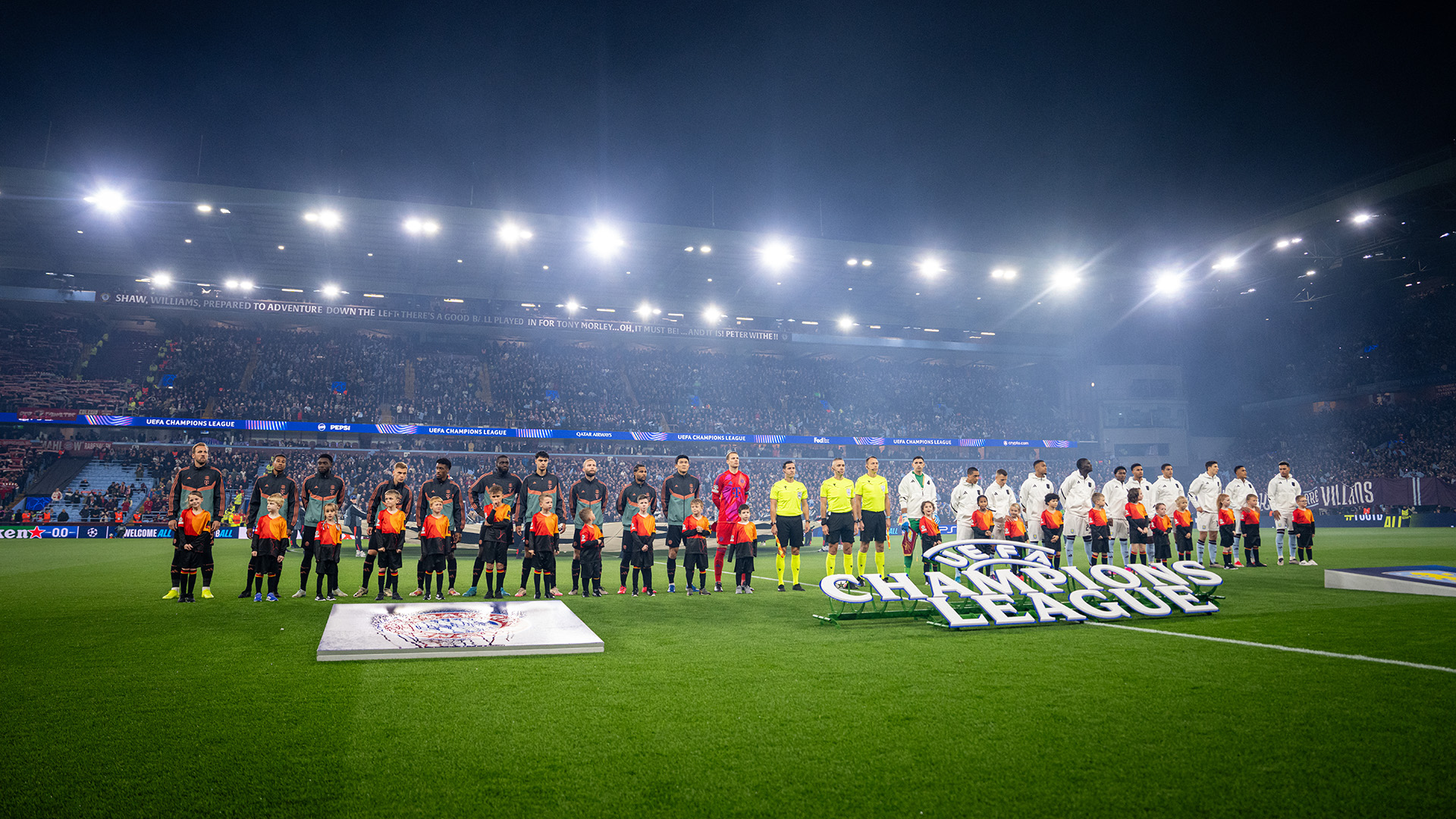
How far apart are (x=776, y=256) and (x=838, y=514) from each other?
1956cm

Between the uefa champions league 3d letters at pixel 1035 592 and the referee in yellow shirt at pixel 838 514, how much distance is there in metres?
2.27

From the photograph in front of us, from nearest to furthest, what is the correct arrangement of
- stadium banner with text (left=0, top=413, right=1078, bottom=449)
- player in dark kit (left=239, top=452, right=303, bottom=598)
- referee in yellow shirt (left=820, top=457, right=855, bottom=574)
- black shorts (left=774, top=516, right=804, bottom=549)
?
player in dark kit (left=239, top=452, right=303, bottom=598), referee in yellow shirt (left=820, top=457, right=855, bottom=574), black shorts (left=774, top=516, right=804, bottom=549), stadium banner with text (left=0, top=413, right=1078, bottom=449)

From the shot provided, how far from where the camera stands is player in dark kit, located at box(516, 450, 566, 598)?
10188 millimetres

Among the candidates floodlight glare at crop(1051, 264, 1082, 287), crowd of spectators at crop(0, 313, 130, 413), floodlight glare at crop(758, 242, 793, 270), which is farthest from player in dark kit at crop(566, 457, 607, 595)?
crowd of spectators at crop(0, 313, 130, 413)

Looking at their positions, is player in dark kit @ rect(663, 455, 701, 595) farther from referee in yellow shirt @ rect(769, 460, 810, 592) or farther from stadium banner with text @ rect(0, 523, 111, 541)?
stadium banner with text @ rect(0, 523, 111, 541)

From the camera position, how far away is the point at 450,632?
6.41m

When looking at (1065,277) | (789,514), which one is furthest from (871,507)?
(1065,277)

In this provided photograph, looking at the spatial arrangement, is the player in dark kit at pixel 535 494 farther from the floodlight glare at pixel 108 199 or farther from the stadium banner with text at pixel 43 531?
the stadium banner with text at pixel 43 531

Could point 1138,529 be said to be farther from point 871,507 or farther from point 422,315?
point 422,315

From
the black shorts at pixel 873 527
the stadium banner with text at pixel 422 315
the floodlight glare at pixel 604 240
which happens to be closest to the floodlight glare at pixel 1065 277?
the stadium banner with text at pixel 422 315

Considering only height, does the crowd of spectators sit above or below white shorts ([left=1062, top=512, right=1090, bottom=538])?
above

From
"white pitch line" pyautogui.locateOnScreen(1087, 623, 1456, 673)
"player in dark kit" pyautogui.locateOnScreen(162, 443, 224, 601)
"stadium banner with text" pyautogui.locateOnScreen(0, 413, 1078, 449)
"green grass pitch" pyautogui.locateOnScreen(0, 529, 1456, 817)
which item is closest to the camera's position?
"green grass pitch" pyautogui.locateOnScreen(0, 529, 1456, 817)

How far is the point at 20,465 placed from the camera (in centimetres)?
2991

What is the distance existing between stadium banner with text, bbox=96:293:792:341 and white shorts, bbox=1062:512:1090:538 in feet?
81.9
